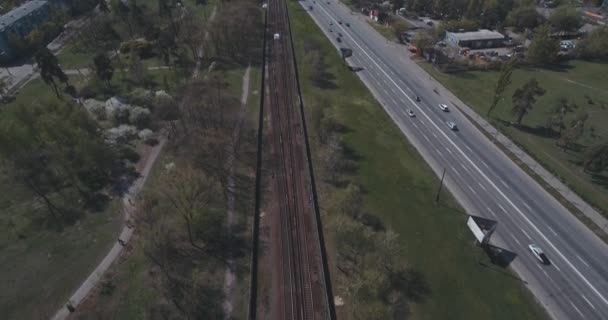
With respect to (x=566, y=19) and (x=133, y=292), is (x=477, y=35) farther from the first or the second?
(x=133, y=292)

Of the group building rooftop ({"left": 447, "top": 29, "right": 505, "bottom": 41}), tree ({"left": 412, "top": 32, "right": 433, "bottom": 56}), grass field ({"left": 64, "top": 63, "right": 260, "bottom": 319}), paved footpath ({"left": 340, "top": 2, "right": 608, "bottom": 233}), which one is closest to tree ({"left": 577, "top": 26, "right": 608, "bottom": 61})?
building rooftop ({"left": 447, "top": 29, "right": 505, "bottom": 41})

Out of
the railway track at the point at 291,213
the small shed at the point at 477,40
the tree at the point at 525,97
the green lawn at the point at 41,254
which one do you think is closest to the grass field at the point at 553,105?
the tree at the point at 525,97

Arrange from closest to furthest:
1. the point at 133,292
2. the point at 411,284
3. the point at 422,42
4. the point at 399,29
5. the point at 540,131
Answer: the point at 133,292 < the point at 411,284 < the point at 540,131 < the point at 422,42 < the point at 399,29

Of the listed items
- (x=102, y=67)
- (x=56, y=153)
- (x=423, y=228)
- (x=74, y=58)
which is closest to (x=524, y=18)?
(x=423, y=228)

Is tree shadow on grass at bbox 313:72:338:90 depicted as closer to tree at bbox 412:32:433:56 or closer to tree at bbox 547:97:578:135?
tree at bbox 412:32:433:56

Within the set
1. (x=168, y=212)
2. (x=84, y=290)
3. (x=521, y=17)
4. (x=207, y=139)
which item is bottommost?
(x=84, y=290)

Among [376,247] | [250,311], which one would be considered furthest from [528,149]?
[250,311]

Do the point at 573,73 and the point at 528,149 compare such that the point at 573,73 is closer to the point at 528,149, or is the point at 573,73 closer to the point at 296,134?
the point at 528,149
